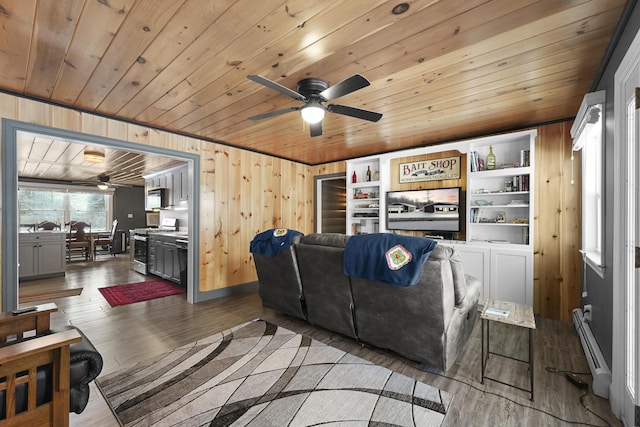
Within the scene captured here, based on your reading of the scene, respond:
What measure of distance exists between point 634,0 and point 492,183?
276 cm

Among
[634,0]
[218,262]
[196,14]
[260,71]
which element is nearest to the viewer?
[634,0]

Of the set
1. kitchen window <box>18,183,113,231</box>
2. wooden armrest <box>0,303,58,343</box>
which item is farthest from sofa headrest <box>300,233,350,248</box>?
kitchen window <box>18,183,113,231</box>

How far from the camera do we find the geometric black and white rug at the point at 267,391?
1747 millimetres

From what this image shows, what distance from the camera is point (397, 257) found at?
2.11 meters

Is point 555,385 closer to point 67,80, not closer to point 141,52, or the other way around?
point 141,52

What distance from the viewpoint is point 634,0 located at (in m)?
1.49

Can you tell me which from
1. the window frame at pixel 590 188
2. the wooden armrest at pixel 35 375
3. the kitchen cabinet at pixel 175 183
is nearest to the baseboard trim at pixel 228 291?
Answer: the kitchen cabinet at pixel 175 183

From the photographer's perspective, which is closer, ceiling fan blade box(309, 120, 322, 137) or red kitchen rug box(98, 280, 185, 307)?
ceiling fan blade box(309, 120, 322, 137)

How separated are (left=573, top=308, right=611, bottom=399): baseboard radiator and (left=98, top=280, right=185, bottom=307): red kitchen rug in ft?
16.4

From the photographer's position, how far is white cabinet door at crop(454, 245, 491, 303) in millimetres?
3660

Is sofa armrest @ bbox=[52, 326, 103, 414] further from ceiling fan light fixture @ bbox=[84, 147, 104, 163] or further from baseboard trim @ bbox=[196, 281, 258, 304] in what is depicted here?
ceiling fan light fixture @ bbox=[84, 147, 104, 163]

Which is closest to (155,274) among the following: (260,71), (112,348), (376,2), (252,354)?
(112,348)

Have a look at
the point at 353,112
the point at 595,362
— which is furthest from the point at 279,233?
the point at 595,362

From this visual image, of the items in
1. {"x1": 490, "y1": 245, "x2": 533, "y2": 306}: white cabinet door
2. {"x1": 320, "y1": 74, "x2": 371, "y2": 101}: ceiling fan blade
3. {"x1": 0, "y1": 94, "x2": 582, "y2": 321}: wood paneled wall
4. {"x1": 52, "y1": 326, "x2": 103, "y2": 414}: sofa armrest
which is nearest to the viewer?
{"x1": 52, "y1": 326, "x2": 103, "y2": 414}: sofa armrest
